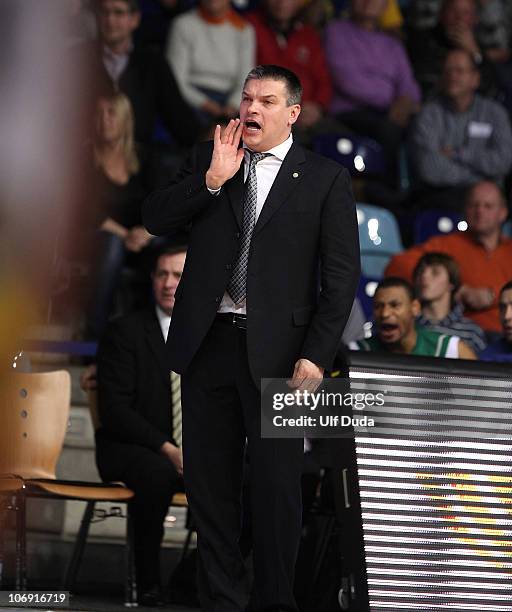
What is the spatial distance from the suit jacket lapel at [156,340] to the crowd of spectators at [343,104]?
88 cm

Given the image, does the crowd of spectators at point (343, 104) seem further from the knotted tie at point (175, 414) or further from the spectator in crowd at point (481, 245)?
the knotted tie at point (175, 414)

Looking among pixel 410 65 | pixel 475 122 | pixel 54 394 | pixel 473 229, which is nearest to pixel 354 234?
pixel 54 394

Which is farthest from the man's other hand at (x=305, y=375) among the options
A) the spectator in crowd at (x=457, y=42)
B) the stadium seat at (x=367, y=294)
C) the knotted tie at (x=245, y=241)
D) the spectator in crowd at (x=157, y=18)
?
the spectator in crowd at (x=457, y=42)

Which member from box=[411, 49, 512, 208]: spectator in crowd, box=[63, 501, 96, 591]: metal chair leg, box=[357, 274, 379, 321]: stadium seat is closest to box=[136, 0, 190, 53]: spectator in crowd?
box=[411, 49, 512, 208]: spectator in crowd

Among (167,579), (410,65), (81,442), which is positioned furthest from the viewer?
(410,65)

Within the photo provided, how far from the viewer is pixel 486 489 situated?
383 centimetres

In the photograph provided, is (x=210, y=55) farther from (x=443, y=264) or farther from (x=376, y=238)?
(x=443, y=264)

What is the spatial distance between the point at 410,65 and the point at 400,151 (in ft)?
3.65

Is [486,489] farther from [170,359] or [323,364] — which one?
[170,359]

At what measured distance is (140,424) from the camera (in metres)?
4.84

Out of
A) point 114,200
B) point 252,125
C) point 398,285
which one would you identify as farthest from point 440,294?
point 252,125

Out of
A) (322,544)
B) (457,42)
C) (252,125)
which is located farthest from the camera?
(457,42)

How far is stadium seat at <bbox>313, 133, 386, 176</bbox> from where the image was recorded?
745cm

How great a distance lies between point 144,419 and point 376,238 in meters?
2.50
